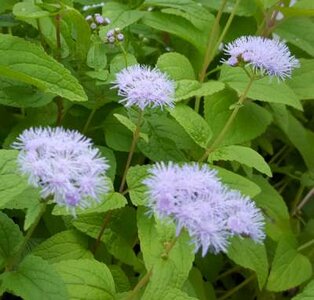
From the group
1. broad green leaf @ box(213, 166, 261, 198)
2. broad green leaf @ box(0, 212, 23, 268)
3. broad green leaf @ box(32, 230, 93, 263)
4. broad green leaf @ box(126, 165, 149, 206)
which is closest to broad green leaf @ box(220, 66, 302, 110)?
broad green leaf @ box(213, 166, 261, 198)

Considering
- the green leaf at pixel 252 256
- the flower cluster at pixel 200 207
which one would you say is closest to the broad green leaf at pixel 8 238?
the flower cluster at pixel 200 207

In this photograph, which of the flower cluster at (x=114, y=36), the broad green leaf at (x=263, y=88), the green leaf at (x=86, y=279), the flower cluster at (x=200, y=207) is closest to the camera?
the flower cluster at (x=200, y=207)

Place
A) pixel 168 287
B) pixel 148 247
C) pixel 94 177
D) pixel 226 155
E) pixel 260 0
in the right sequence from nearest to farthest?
1. pixel 94 177
2. pixel 168 287
3. pixel 148 247
4. pixel 226 155
5. pixel 260 0

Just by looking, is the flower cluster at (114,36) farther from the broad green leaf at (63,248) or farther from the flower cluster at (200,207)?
the flower cluster at (200,207)

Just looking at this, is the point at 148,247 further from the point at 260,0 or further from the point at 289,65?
the point at 260,0

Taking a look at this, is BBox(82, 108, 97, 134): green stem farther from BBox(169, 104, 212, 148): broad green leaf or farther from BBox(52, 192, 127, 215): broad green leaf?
BBox(52, 192, 127, 215): broad green leaf

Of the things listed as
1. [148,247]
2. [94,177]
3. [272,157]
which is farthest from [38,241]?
[272,157]

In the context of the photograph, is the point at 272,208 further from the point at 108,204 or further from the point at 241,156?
the point at 108,204
